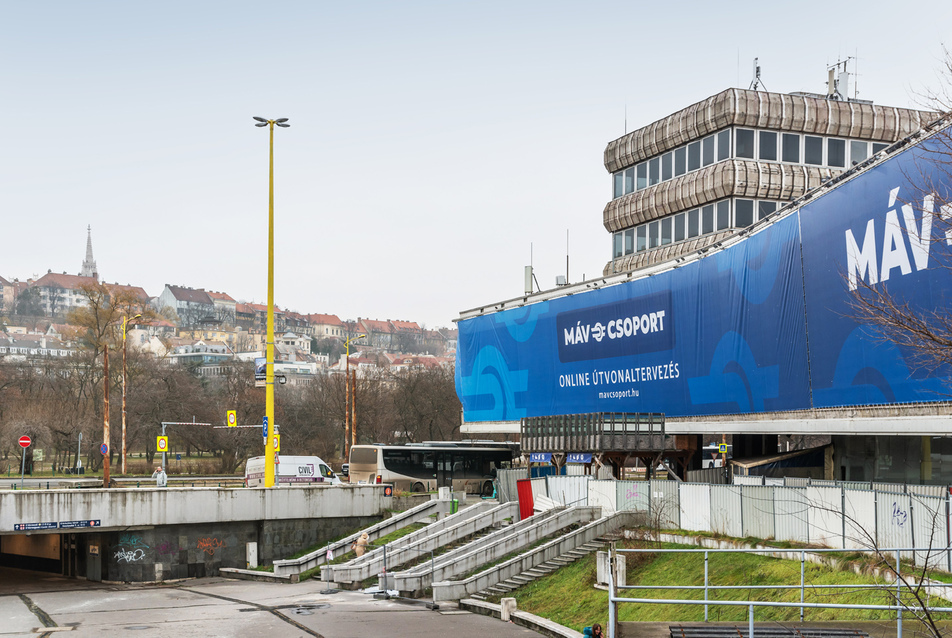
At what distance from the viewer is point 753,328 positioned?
3844cm

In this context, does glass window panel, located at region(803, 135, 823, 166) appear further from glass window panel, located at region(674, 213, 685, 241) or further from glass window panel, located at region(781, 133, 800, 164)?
glass window panel, located at region(674, 213, 685, 241)

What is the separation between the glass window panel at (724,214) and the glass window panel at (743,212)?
1.16 feet

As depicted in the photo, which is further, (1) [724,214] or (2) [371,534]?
(1) [724,214]

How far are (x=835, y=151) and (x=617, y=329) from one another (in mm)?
14924

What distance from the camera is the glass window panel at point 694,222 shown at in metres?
52.1

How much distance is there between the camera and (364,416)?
94688 mm

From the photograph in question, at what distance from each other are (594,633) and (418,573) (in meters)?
13.6

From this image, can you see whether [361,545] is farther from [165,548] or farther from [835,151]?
[835,151]

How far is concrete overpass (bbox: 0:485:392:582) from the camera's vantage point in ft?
113

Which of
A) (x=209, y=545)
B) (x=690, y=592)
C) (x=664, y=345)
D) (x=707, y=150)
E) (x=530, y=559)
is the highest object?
(x=707, y=150)

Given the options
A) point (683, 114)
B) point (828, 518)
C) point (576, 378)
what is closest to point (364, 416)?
point (576, 378)

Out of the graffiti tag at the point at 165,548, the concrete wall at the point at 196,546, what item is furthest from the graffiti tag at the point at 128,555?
the graffiti tag at the point at 165,548

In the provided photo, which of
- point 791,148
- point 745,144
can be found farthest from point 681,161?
point 791,148

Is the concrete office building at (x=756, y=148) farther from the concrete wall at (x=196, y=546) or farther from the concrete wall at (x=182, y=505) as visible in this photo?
the concrete wall at (x=196, y=546)
